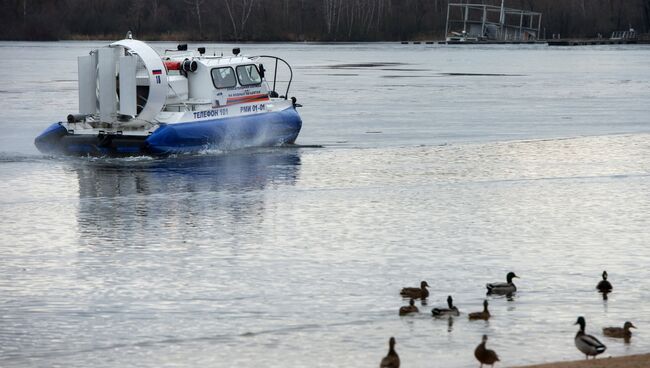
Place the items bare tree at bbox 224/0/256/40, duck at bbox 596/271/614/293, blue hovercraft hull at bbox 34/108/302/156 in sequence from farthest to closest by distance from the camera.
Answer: bare tree at bbox 224/0/256/40 → blue hovercraft hull at bbox 34/108/302/156 → duck at bbox 596/271/614/293

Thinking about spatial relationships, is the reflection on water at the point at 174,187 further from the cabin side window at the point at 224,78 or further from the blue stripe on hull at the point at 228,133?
the cabin side window at the point at 224,78

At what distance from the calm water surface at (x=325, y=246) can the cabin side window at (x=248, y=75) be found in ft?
5.72

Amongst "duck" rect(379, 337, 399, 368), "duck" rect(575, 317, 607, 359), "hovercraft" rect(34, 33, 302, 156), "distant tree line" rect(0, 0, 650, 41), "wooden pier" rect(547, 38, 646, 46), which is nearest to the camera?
"duck" rect(379, 337, 399, 368)

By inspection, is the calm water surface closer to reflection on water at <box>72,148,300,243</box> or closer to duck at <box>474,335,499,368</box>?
reflection on water at <box>72,148,300,243</box>

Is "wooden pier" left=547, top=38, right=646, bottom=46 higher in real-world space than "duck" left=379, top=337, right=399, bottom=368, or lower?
lower

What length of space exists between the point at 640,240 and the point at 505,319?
5494 millimetres

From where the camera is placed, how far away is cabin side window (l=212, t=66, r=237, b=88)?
2986 centimetres

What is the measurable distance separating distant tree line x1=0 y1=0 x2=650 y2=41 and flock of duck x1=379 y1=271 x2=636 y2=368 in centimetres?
12091

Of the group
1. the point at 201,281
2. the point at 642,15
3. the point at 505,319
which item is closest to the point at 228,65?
the point at 201,281

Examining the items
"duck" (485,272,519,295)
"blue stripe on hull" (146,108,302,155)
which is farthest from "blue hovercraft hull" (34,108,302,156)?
"duck" (485,272,519,295)

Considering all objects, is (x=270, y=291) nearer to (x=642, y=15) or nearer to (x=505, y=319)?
(x=505, y=319)

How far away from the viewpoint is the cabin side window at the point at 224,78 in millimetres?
29859

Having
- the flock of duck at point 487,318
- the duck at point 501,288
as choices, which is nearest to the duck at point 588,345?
the flock of duck at point 487,318

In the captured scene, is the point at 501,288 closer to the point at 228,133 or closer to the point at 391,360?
the point at 391,360
